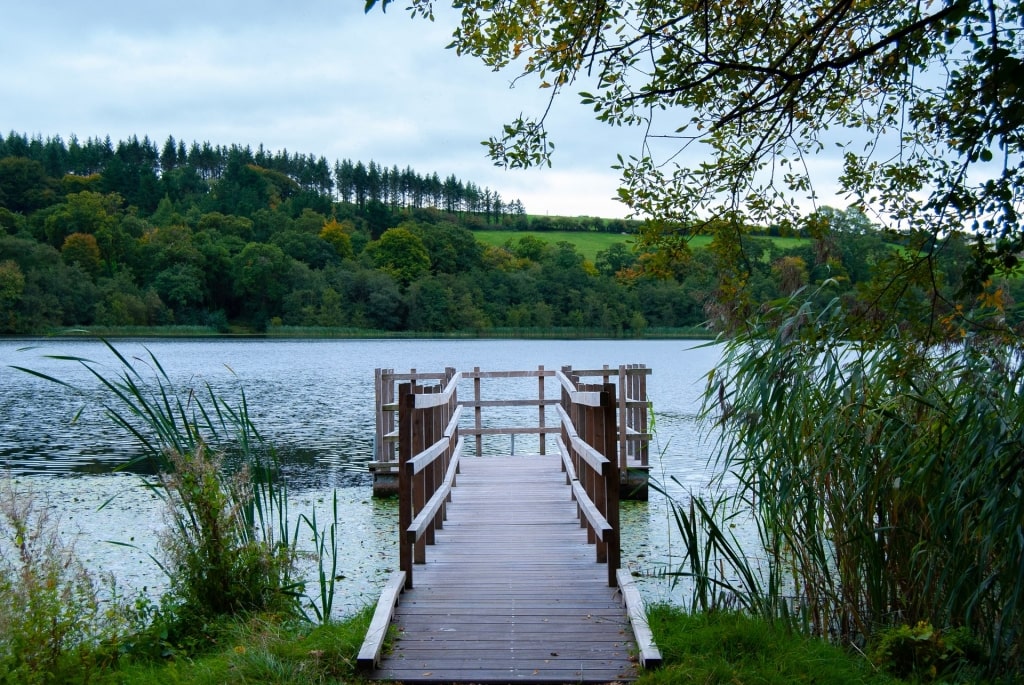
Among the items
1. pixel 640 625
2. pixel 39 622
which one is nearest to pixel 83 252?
pixel 39 622

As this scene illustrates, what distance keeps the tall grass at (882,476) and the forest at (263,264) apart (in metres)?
46.8

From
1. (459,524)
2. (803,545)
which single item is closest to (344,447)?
(459,524)

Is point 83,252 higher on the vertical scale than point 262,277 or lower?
higher

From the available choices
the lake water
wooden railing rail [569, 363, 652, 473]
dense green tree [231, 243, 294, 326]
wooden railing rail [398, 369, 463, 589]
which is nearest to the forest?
dense green tree [231, 243, 294, 326]

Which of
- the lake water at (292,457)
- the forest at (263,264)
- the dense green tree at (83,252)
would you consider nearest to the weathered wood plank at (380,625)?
the lake water at (292,457)

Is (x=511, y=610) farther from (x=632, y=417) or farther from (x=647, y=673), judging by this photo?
(x=632, y=417)

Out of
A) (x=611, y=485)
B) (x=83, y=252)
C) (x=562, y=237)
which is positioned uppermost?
(x=562, y=237)

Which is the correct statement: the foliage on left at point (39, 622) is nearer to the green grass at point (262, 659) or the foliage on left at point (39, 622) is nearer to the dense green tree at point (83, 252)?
the green grass at point (262, 659)

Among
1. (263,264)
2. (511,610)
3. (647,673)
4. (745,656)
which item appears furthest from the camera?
(263,264)

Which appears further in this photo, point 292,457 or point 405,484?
point 292,457

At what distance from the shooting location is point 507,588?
5414mm

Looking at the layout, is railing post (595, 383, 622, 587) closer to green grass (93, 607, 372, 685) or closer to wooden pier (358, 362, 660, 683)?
wooden pier (358, 362, 660, 683)

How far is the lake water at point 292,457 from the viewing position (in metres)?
8.69

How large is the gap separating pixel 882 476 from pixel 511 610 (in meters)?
2.27
